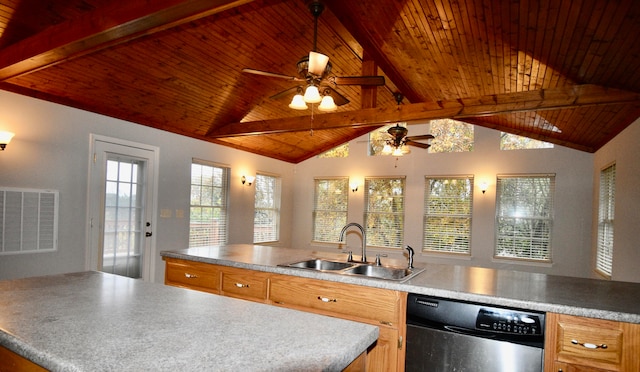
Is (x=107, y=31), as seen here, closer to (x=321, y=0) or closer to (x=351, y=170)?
(x=321, y=0)

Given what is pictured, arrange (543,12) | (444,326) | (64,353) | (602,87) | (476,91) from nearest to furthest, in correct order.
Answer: (64,353), (444,326), (543,12), (602,87), (476,91)

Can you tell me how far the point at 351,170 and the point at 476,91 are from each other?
3400 mm

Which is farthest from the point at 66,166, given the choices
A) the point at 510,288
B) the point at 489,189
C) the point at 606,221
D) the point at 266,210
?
the point at 606,221

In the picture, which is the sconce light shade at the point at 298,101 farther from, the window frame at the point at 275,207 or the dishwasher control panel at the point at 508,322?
the window frame at the point at 275,207

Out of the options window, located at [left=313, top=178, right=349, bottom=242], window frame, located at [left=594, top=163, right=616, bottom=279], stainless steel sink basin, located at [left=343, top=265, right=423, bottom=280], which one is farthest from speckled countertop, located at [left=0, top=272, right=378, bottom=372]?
window, located at [left=313, top=178, right=349, bottom=242]

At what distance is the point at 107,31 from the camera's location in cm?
256

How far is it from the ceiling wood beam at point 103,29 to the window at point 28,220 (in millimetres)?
1316

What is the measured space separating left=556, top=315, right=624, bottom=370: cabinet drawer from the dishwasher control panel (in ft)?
0.34

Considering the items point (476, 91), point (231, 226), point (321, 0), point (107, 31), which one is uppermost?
point (321, 0)

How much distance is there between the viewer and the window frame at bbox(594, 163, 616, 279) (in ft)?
15.9

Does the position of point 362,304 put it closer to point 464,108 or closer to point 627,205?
point 464,108

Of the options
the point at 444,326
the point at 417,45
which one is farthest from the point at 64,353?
the point at 417,45

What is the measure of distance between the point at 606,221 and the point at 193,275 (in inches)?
214

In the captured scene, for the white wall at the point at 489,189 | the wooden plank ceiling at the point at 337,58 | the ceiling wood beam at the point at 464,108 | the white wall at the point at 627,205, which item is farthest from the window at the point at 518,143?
the ceiling wood beam at the point at 464,108
